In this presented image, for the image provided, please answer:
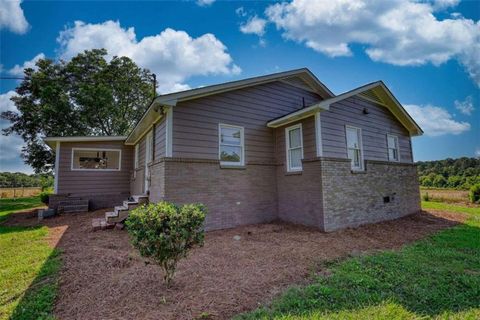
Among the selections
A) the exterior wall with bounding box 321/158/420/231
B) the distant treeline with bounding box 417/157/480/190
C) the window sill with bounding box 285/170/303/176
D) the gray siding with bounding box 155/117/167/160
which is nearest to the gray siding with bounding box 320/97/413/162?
the exterior wall with bounding box 321/158/420/231

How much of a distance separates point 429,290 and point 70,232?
30.1 feet

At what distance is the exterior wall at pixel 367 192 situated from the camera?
718cm

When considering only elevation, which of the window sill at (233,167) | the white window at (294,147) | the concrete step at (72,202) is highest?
the white window at (294,147)

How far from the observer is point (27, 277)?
4.08m

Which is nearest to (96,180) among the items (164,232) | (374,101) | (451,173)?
(164,232)

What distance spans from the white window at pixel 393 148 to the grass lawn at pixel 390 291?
18.9ft

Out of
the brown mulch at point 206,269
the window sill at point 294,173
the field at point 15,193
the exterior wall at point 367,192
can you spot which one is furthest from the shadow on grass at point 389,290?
the field at point 15,193

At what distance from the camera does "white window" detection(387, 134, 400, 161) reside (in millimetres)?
10230

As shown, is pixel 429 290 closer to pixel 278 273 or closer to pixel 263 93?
pixel 278 273

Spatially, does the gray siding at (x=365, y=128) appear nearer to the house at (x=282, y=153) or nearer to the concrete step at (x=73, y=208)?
the house at (x=282, y=153)

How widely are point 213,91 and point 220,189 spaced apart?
3157 mm

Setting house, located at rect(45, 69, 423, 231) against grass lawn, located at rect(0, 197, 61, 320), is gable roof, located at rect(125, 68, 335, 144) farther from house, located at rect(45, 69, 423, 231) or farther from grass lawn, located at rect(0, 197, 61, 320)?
grass lawn, located at rect(0, 197, 61, 320)

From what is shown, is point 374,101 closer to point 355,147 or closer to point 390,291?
point 355,147

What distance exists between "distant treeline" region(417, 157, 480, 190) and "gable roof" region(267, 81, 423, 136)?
709 inches
